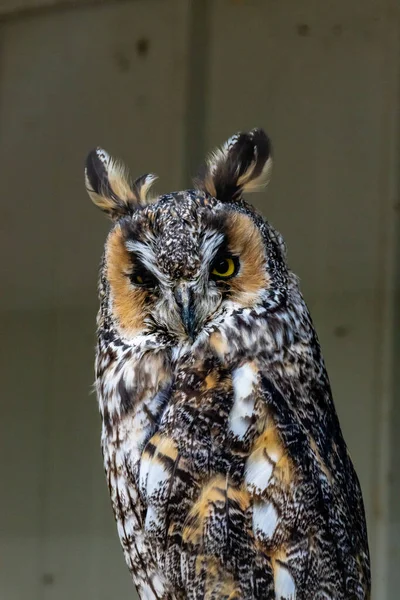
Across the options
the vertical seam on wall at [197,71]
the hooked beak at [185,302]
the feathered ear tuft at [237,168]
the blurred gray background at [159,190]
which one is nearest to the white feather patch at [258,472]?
the hooked beak at [185,302]

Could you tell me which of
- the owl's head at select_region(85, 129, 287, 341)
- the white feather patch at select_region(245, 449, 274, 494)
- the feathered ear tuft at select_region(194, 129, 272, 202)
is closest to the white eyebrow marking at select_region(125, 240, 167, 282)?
the owl's head at select_region(85, 129, 287, 341)

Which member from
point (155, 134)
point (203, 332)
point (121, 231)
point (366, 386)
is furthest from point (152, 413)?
point (155, 134)

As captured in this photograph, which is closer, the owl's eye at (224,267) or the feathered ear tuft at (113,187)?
the owl's eye at (224,267)

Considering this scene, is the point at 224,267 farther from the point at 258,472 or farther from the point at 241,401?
the point at 258,472

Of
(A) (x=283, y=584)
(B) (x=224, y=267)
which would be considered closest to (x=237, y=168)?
(B) (x=224, y=267)

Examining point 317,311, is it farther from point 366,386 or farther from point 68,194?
point 68,194

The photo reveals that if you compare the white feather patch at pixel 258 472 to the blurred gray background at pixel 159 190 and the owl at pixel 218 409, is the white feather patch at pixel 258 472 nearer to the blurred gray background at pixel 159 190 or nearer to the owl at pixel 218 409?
the owl at pixel 218 409
